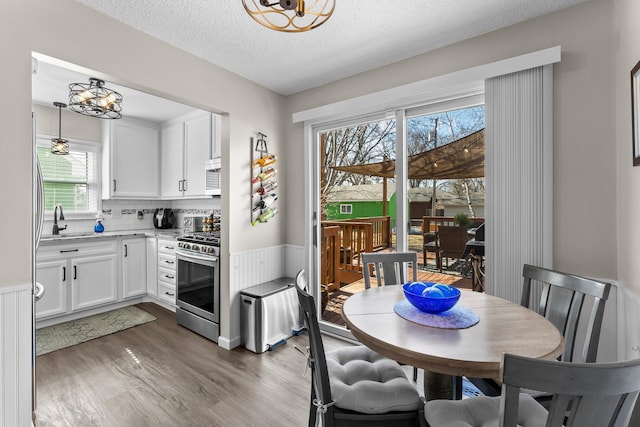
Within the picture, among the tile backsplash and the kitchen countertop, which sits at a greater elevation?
the tile backsplash

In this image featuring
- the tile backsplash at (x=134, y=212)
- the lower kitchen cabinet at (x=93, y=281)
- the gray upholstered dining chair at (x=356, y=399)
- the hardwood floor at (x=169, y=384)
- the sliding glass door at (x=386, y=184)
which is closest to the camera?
the gray upholstered dining chair at (x=356, y=399)

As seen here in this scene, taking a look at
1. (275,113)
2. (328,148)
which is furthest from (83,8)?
(328,148)

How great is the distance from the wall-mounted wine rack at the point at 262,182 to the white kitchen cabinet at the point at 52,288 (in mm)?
2191

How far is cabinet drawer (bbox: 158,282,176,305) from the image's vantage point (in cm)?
368

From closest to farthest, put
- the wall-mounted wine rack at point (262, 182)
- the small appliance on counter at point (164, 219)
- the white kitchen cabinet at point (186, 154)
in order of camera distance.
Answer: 1. the wall-mounted wine rack at point (262, 182)
2. the white kitchen cabinet at point (186, 154)
3. the small appliance on counter at point (164, 219)

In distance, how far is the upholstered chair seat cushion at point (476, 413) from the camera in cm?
115

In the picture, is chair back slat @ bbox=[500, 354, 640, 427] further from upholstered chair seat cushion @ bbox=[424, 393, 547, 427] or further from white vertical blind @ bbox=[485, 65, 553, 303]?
white vertical blind @ bbox=[485, 65, 553, 303]

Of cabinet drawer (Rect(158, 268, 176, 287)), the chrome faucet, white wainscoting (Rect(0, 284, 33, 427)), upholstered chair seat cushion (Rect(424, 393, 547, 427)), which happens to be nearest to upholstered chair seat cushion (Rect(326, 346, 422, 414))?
upholstered chair seat cushion (Rect(424, 393, 547, 427))

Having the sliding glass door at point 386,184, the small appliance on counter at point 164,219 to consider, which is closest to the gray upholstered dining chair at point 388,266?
the sliding glass door at point 386,184

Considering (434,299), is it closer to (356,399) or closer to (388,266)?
(356,399)

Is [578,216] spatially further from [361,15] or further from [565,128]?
[361,15]

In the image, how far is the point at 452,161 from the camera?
250cm

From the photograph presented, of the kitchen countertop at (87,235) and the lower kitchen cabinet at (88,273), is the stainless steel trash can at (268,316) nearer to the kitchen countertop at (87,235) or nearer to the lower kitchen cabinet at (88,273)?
the kitchen countertop at (87,235)

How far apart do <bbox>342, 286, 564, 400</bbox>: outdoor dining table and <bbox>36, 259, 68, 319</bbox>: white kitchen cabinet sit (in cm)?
336
